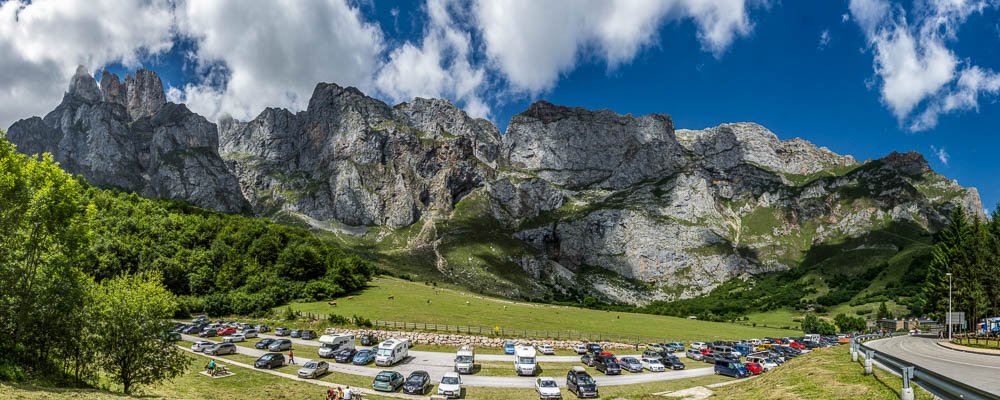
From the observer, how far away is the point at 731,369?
47281 millimetres

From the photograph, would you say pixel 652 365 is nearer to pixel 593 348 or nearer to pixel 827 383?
pixel 593 348

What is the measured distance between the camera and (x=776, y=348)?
6700 centimetres

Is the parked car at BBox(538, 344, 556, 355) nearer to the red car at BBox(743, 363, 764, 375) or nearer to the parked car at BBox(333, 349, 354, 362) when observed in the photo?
the red car at BBox(743, 363, 764, 375)

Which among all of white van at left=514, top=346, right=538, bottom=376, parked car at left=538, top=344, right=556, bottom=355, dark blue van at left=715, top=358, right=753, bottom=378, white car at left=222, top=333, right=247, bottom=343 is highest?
dark blue van at left=715, top=358, right=753, bottom=378

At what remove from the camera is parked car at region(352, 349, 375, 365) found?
46688 mm

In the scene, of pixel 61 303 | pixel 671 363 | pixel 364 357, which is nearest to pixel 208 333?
pixel 364 357

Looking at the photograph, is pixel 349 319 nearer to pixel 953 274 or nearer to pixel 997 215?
pixel 953 274

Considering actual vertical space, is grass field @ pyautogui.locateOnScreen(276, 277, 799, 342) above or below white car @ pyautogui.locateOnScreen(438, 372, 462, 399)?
below

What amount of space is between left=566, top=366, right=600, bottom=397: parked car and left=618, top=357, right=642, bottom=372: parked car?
37.3ft

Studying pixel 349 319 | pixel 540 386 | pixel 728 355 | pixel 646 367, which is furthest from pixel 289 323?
pixel 728 355

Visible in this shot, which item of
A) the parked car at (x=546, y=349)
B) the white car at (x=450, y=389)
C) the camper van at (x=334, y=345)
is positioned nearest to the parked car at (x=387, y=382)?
the white car at (x=450, y=389)

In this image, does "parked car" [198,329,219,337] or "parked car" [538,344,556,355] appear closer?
"parked car" [538,344,556,355]

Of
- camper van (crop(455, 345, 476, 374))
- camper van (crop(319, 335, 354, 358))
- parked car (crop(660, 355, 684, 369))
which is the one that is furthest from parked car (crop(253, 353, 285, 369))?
parked car (crop(660, 355, 684, 369))

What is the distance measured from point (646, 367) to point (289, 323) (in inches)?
2157
